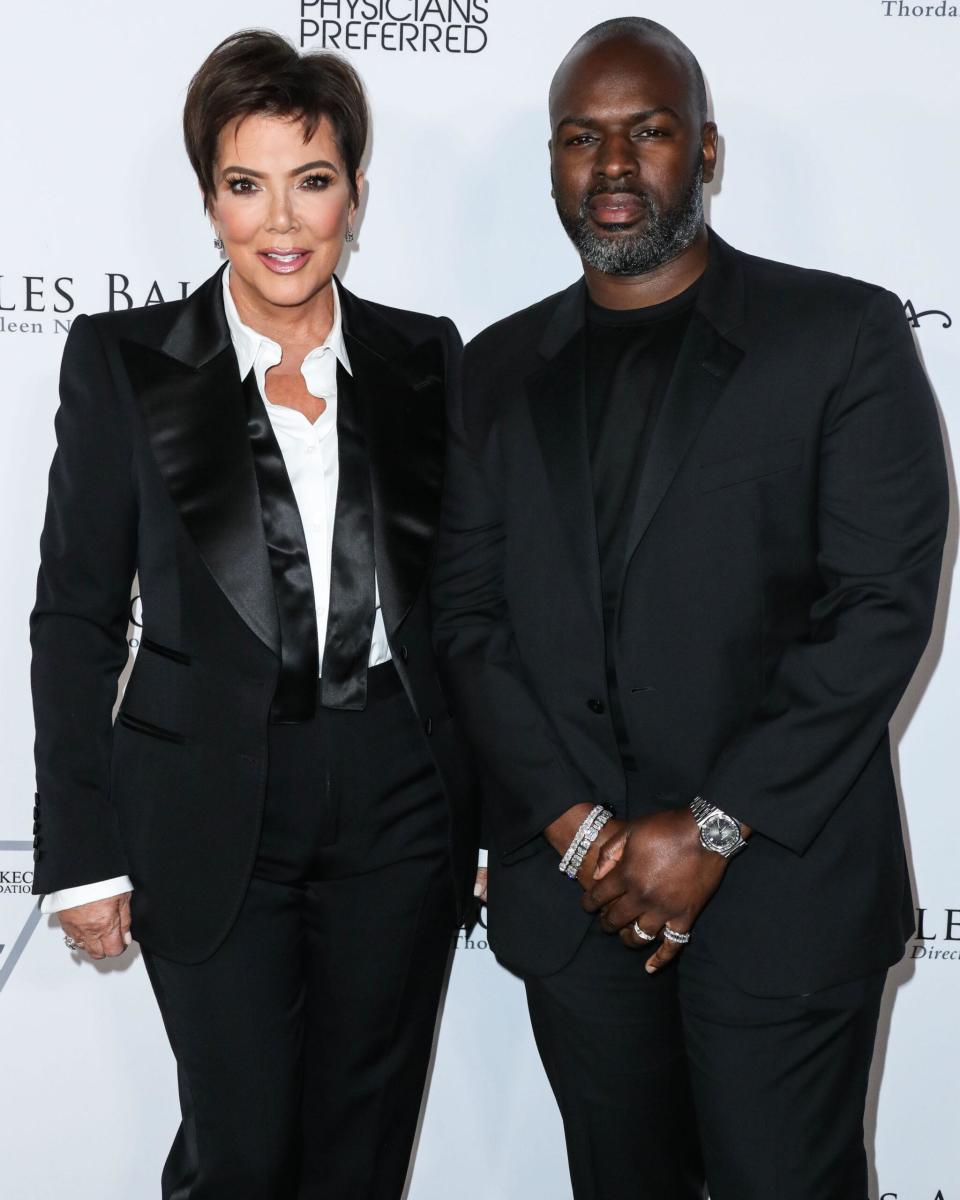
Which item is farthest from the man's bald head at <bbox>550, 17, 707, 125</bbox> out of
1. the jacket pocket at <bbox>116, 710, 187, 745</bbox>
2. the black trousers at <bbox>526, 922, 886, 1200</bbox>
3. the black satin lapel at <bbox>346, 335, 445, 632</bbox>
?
the black trousers at <bbox>526, 922, 886, 1200</bbox>

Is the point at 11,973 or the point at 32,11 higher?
the point at 32,11

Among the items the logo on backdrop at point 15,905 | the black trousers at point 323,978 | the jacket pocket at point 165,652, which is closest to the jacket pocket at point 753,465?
the black trousers at point 323,978

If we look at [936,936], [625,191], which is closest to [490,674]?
[625,191]

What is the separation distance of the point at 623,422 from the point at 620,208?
0.93 feet

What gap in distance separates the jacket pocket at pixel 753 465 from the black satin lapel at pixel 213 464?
1.97ft

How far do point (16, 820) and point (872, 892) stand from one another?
1655mm

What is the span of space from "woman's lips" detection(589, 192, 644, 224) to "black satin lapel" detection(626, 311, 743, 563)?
20cm

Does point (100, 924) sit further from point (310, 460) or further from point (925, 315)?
point (925, 315)

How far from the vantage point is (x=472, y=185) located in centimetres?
259

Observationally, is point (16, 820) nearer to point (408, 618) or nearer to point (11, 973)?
point (11, 973)

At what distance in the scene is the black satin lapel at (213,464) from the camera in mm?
1905

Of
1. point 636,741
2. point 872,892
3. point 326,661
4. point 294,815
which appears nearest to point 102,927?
point 294,815

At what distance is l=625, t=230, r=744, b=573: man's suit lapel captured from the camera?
72.7 inches

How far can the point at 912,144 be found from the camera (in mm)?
2523
